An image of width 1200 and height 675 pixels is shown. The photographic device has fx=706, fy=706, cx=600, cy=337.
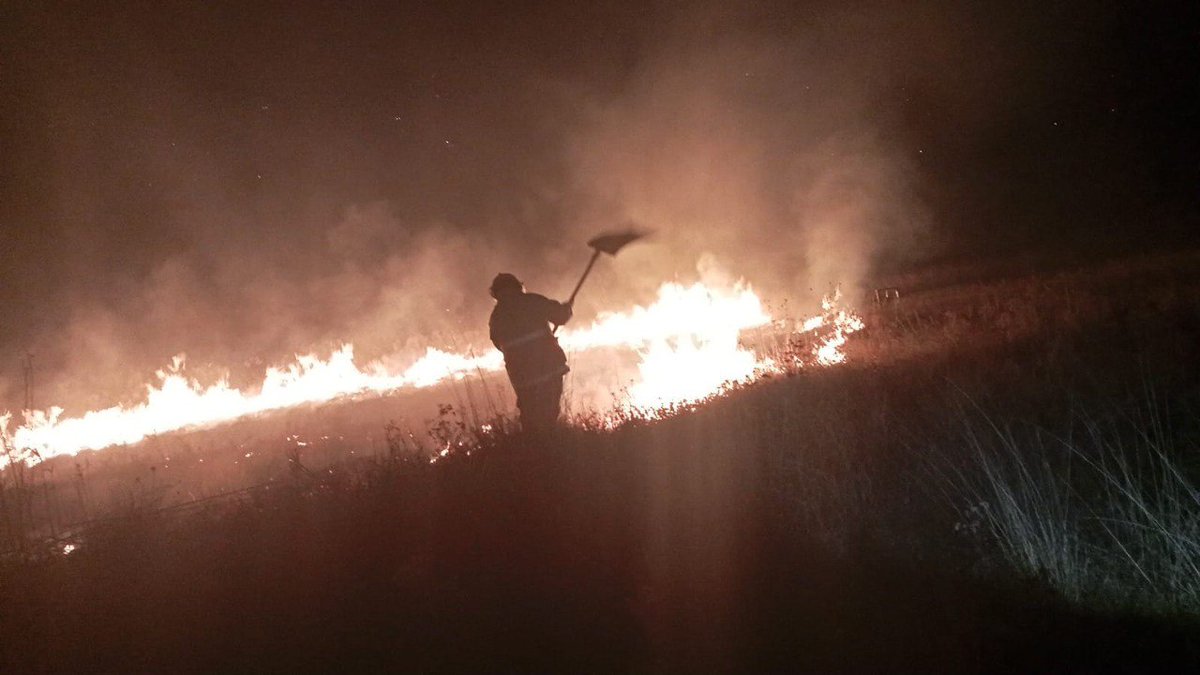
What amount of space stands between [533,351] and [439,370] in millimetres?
8344

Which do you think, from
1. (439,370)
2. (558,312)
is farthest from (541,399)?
(439,370)

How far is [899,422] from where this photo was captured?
5.70m

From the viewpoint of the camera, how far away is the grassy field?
11.0ft

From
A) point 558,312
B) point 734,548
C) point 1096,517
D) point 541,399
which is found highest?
point 558,312

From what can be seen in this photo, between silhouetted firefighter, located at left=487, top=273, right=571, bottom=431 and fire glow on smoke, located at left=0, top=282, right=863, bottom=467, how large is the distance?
2736 mm

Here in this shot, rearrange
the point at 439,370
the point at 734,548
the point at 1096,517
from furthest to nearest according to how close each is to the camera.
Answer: the point at 439,370 → the point at 734,548 → the point at 1096,517

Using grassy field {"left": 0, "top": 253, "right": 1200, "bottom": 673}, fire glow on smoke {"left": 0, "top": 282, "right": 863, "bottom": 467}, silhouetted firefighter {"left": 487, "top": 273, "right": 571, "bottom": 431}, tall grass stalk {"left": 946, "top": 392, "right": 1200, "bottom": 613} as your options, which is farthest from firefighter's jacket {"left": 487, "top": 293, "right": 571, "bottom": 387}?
tall grass stalk {"left": 946, "top": 392, "right": 1200, "bottom": 613}

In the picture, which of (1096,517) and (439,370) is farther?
(439,370)

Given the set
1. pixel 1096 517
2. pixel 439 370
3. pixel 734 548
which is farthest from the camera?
pixel 439 370

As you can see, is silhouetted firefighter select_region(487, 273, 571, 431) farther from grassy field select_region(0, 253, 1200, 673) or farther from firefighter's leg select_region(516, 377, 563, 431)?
grassy field select_region(0, 253, 1200, 673)

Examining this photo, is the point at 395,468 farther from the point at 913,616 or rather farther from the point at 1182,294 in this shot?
the point at 1182,294

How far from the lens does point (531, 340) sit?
7.88m

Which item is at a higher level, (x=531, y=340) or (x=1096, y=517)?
(x=531, y=340)

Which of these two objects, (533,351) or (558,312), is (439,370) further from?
(558,312)
